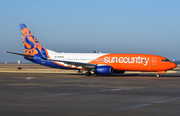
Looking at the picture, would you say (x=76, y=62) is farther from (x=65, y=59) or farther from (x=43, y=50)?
(x=43, y=50)

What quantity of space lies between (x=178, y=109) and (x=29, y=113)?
6.76m

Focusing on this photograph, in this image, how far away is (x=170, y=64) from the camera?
43.1 meters

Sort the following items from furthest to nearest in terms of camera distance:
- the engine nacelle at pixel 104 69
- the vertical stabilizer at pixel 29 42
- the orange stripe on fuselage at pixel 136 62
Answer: the vertical stabilizer at pixel 29 42 < the orange stripe on fuselage at pixel 136 62 < the engine nacelle at pixel 104 69

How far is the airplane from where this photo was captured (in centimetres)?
4357

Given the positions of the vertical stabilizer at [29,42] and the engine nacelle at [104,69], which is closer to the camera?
the engine nacelle at [104,69]

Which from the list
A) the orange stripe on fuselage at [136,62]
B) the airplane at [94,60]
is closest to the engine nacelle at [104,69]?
the airplane at [94,60]

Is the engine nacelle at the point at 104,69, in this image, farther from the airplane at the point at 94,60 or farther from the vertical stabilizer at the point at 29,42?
the vertical stabilizer at the point at 29,42

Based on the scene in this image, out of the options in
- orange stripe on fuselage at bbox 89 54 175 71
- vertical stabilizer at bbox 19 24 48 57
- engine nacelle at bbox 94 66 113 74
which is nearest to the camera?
engine nacelle at bbox 94 66 113 74

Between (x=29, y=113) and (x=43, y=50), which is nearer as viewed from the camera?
(x=29, y=113)

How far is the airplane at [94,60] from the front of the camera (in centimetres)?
4357

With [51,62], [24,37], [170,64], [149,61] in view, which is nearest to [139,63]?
[149,61]

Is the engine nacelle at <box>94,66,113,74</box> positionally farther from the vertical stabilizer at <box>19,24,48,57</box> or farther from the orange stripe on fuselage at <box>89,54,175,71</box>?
the vertical stabilizer at <box>19,24,48,57</box>

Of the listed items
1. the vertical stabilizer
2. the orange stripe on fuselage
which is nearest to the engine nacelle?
the orange stripe on fuselage

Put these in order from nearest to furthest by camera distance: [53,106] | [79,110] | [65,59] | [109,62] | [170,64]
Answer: [79,110] → [53,106] → [170,64] → [109,62] → [65,59]
